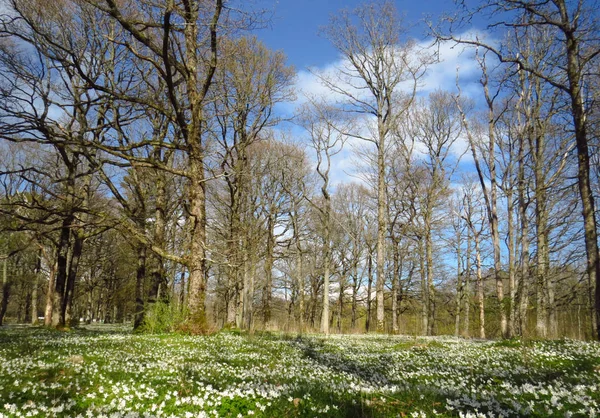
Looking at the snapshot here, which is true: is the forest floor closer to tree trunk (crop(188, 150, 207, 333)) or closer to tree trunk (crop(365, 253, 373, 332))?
tree trunk (crop(188, 150, 207, 333))

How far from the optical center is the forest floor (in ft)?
11.8

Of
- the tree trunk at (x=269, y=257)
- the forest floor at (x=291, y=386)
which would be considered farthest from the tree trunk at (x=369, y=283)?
the forest floor at (x=291, y=386)

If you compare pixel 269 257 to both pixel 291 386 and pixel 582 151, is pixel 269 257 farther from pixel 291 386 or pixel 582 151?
pixel 291 386

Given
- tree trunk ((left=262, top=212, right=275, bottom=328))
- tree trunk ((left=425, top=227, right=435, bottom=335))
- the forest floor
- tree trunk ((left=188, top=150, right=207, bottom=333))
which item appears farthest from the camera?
tree trunk ((left=262, top=212, right=275, bottom=328))

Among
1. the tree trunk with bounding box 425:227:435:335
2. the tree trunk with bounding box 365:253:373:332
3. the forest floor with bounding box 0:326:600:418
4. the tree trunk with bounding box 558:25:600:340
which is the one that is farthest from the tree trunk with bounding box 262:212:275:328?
the forest floor with bounding box 0:326:600:418

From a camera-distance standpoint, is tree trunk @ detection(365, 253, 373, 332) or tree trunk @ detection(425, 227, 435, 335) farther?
tree trunk @ detection(365, 253, 373, 332)

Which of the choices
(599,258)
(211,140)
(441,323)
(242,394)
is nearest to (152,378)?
(242,394)

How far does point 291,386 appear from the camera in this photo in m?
4.80

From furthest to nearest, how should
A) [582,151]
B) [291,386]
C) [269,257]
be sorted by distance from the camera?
1. [269,257]
2. [582,151]
3. [291,386]

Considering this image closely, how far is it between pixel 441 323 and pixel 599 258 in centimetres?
4186

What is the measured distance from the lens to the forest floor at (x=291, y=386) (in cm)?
359

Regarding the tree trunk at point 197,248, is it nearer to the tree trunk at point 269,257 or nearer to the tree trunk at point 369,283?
the tree trunk at point 269,257

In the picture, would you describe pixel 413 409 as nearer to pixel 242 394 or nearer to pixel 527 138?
pixel 242 394

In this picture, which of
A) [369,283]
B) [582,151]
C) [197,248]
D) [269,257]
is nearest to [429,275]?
[269,257]
